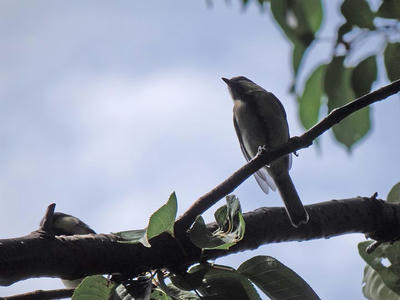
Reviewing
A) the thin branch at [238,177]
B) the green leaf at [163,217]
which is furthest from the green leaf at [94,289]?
the thin branch at [238,177]

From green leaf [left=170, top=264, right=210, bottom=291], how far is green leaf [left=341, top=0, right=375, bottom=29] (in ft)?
2.81

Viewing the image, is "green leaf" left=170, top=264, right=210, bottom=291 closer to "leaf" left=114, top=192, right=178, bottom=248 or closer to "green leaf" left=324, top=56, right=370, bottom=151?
"leaf" left=114, top=192, right=178, bottom=248

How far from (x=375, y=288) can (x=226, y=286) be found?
3.71ft

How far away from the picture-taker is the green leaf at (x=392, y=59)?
1690 millimetres

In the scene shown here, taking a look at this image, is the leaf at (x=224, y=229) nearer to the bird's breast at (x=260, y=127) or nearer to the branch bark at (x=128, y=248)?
the branch bark at (x=128, y=248)

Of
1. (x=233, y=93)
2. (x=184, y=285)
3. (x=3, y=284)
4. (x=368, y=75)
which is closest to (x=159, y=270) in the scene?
(x=184, y=285)

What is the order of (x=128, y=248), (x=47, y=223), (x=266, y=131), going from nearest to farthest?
1. (x=47, y=223)
2. (x=128, y=248)
3. (x=266, y=131)

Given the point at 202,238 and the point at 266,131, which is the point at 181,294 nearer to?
the point at 202,238

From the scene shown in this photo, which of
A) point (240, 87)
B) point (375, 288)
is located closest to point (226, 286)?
point (375, 288)

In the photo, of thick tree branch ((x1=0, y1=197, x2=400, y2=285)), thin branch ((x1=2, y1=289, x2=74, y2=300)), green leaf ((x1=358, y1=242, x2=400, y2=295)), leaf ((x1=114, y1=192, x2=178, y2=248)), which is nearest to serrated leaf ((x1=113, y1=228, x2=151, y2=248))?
leaf ((x1=114, y1=192, x2=178, y2=248))

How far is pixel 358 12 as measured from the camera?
1.59 metres

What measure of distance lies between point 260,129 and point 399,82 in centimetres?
304

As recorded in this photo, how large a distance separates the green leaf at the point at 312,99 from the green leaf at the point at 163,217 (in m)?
0.41

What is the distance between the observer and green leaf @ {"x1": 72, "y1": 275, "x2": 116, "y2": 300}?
72.9 inches
